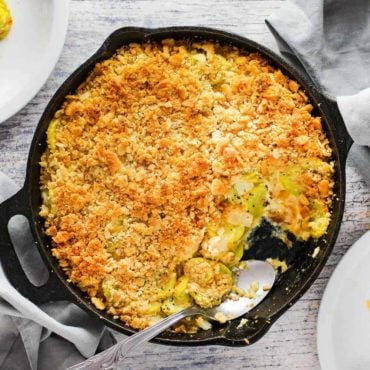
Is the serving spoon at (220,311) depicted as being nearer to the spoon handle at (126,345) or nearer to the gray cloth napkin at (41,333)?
the spoon handle at (126,345)

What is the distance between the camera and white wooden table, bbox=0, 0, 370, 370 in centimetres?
240

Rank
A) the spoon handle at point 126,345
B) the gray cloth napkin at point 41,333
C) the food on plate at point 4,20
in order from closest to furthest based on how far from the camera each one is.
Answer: the spoon handle at point 126,345
the gray cloth napkin at point 41,333
the food on plate at point 4,20

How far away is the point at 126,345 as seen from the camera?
83.4 inches

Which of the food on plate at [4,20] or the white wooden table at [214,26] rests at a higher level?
the food on plate at [4,20]

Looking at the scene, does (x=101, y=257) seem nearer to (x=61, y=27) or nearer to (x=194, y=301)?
(x=194, y=301)

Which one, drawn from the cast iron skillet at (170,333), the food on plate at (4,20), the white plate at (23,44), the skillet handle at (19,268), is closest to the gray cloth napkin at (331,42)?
the cast iron skillet at (170,333)

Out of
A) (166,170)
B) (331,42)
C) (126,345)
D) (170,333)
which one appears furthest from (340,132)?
(126,345)

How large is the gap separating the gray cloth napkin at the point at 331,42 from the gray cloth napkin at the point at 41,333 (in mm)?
980

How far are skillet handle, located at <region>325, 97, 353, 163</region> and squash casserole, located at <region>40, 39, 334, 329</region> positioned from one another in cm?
5

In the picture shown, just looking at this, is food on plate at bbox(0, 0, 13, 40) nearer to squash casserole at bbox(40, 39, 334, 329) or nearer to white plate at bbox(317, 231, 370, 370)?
squash casserole at bbox(40, 39, 334, 329)

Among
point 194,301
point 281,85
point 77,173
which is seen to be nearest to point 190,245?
point 194,301

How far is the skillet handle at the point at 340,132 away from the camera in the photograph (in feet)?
6.91

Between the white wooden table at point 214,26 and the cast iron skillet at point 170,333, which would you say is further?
the white wooden table at point 214,26

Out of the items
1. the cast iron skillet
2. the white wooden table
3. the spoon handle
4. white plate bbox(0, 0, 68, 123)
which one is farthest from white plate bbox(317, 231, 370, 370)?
white plate bbox(0, 0, 68, 123)
